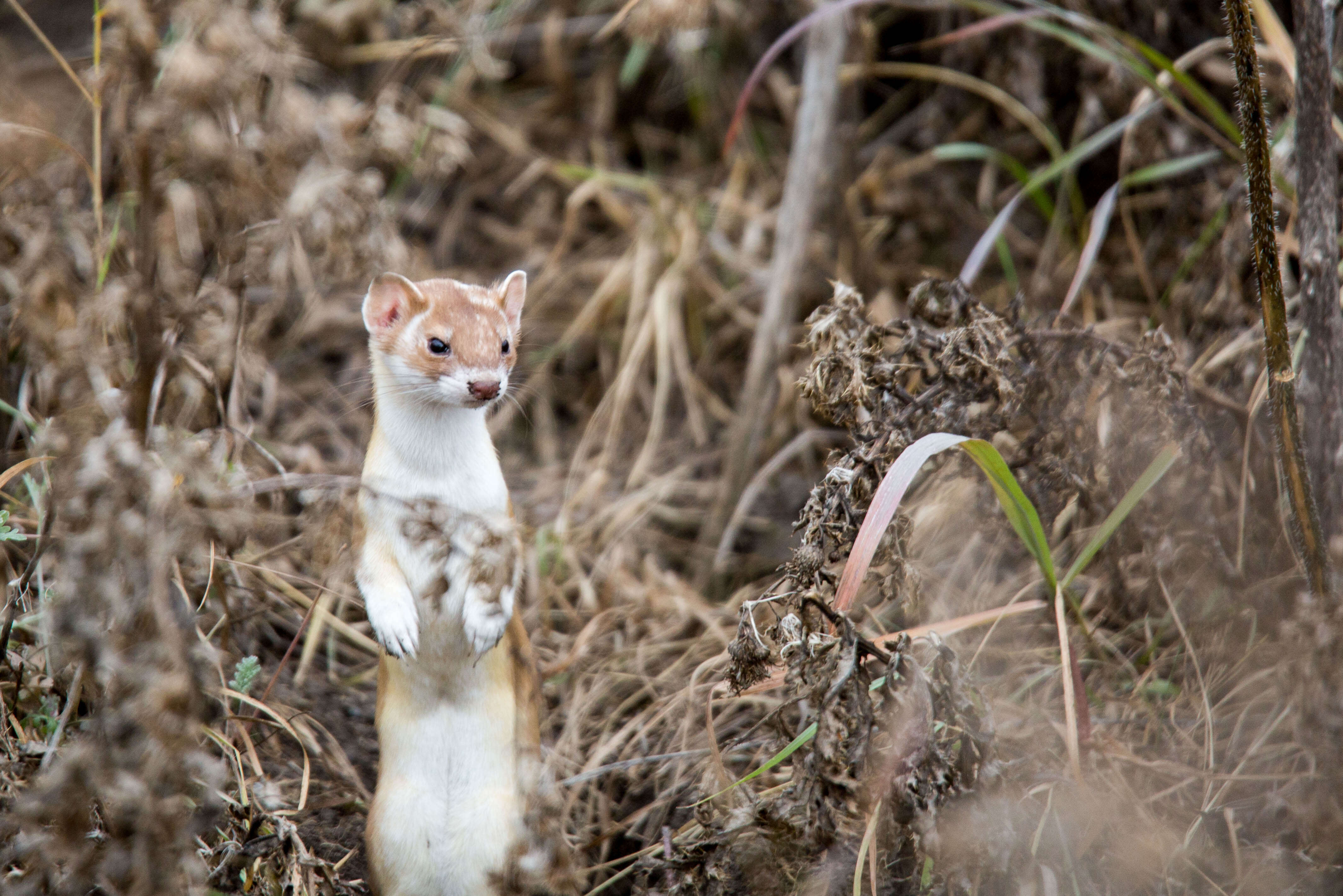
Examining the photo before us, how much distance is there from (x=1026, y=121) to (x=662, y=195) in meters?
1.65

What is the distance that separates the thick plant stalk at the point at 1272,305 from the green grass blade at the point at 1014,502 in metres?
0.58

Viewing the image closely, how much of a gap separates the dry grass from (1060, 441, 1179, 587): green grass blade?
0.04 metres

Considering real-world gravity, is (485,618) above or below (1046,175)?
below

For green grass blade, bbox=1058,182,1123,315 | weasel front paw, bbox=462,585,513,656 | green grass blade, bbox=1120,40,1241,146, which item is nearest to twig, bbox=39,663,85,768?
weasel front paw, bbox=462,585,513,656

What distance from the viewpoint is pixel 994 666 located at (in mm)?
3201

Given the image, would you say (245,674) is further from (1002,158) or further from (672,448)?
(1002,158)

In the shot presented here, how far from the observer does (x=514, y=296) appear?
290cm

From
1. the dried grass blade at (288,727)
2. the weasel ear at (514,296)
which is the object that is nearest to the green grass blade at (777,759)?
the dried grass blade at (288,727)

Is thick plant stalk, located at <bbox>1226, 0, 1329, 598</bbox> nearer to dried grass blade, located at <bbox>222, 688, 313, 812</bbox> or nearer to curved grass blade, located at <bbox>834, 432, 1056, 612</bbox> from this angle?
curved grass blade, located at <bbox>834, 432, 1056, 612</bbox>

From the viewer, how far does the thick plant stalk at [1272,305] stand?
7.75ft

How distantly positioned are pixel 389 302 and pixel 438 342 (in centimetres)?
20

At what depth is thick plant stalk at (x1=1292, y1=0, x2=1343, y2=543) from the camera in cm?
256

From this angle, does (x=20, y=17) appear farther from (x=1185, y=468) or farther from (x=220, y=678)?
(x=1185, y=468)

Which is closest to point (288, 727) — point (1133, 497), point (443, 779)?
point (443, 779)
